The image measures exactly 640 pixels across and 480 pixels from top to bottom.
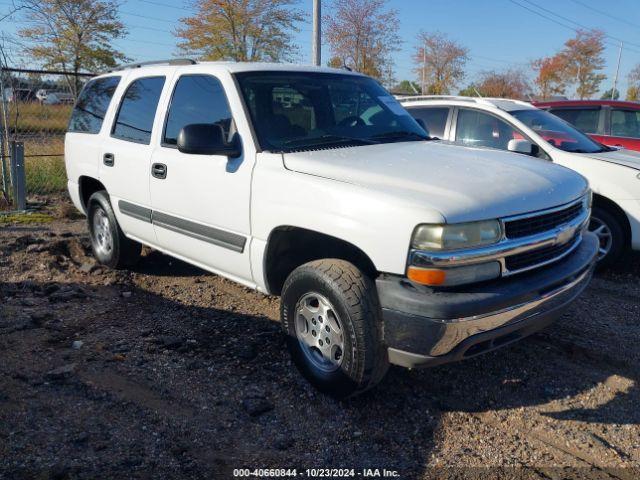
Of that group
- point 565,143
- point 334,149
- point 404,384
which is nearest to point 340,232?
point 334,149

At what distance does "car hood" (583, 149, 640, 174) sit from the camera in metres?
5.73

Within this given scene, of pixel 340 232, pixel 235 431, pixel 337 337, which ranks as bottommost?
pixel 235 431

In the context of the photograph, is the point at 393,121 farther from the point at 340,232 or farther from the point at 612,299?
the point at 612,299

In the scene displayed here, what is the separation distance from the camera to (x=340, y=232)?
303 centimetres

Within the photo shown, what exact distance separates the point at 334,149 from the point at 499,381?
1.84 meters

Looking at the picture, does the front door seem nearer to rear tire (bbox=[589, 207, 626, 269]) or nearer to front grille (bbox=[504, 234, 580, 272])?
front grille (bbox=[504, 234, 580, 272])

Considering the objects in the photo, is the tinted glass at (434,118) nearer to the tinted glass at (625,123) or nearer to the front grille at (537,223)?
the tinted glass at (625,123)

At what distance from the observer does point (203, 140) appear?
11.7 feet

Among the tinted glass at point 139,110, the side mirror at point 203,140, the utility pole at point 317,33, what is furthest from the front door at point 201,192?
the utility pole at point 317,33

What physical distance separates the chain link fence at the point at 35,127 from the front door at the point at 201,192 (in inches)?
187

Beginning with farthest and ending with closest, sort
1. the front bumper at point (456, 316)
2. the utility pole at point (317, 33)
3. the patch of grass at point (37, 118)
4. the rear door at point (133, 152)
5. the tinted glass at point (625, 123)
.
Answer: the utility pole at point (317, 33)
the tinted glass at point (625, 123)
the patch of grass at point (37, 118)
the rear door at point (133, 152)
the front bumper at point (456, 316)

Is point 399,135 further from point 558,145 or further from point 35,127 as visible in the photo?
point 35,127

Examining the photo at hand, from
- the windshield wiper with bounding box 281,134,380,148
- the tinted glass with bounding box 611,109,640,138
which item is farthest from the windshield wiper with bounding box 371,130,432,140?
the tinted glass with bounding box 611,109,640,138

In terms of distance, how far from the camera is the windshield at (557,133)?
20.8ft
